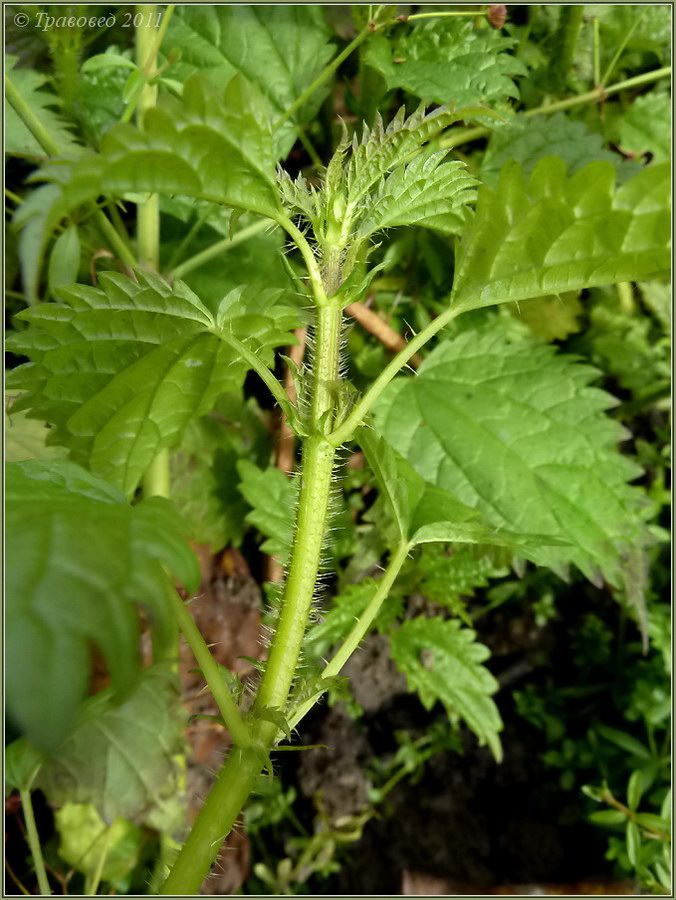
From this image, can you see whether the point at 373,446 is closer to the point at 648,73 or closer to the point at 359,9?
the point at 359,9

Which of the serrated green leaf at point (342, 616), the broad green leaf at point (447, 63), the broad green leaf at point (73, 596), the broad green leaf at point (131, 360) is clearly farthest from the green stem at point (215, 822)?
the broad green leaf at point (447, 63)

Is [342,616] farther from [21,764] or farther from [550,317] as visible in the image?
[550,317]

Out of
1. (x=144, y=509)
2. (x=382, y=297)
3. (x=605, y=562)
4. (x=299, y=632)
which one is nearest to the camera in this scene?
(x=144, y=509)

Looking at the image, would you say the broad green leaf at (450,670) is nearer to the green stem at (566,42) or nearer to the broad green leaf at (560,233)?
the broad green leaf at (560,233)

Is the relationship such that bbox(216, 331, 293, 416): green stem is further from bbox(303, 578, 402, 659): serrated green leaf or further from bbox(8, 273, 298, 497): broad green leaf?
bbox(303, 578, 402, 659): serrated green leaf

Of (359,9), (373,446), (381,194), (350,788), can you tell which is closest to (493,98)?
(359,9)

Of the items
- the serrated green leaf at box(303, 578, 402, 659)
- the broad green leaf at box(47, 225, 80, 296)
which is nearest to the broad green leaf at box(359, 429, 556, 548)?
the serrated green leaf at box(303, 578, 402, 659)
